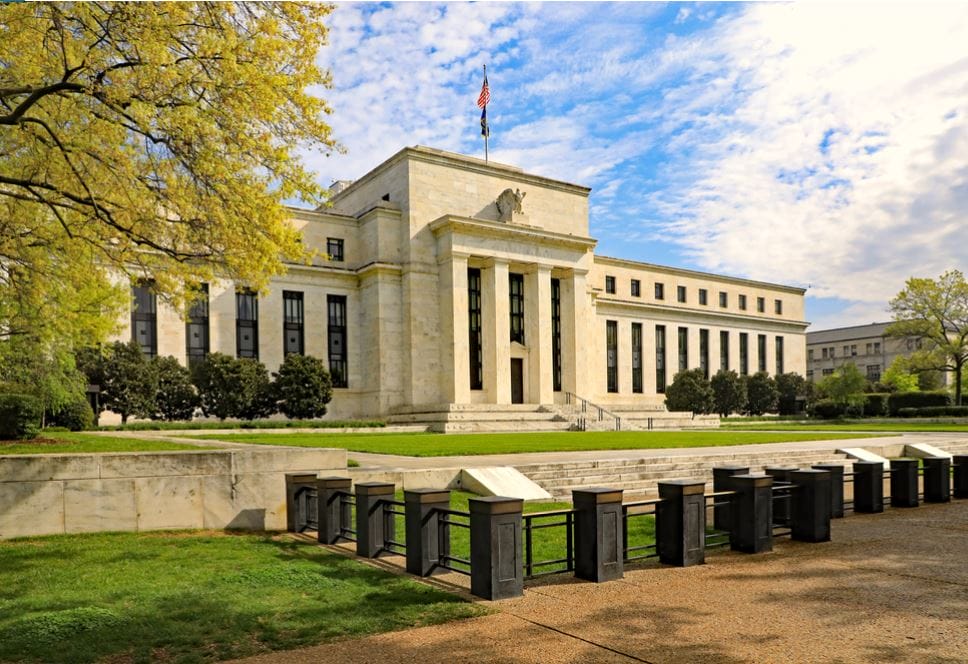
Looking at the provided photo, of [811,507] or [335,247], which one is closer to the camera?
[811,507]

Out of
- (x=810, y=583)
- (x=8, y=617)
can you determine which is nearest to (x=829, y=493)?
(x=810, y=583)

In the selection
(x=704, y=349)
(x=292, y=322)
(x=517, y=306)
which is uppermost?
(x=517, y=306)

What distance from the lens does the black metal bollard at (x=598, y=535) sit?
30.0ft

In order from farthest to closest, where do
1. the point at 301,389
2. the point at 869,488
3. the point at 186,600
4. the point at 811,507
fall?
the point at 301,389
the point at 869,488
the point at 811,507
the point at 186,600

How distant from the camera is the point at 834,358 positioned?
121 meters

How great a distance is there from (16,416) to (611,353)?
5255cm

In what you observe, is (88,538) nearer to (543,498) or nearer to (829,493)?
(543,498)

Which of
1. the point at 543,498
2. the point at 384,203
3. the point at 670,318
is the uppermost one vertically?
the point at 384,203

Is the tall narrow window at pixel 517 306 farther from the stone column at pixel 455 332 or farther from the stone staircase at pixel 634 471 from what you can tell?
the stone staircase at pixel 634 471

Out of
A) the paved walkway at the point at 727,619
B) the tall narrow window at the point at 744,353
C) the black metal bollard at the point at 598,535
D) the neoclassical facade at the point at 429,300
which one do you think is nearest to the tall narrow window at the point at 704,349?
the tall narrow window at the point at 744,353

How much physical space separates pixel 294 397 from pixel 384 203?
15.2m

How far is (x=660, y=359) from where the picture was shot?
6988cm

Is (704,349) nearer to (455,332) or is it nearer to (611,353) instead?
(611,353)

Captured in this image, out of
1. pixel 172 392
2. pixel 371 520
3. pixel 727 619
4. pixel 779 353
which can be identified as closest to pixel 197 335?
pixel 172 392
